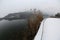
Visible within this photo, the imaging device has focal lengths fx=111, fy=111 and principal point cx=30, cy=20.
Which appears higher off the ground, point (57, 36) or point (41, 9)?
point (41, 9)

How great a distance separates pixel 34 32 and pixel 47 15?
38cm

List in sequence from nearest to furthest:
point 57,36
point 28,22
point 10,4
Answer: point 57,36 < point 28,22 < point 10,4

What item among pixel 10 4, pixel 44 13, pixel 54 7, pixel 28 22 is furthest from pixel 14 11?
pixel 54 7

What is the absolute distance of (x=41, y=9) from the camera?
147cm

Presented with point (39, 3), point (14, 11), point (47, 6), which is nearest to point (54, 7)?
point (47, 6)

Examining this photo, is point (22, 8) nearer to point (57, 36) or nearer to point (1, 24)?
point (1, 24)

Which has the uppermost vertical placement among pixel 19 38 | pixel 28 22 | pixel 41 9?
pixel 41 9

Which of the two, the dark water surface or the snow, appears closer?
the snow

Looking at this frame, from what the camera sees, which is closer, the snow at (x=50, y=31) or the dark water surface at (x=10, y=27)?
the snow at (x=50, y=31)

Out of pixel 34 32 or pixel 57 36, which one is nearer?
pixel 57 36

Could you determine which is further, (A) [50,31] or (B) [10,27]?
(B) [10,27]

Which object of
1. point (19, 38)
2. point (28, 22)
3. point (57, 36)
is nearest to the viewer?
point (57, 36)

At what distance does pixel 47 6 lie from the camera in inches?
57.7

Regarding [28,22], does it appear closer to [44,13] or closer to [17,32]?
[17,32]
